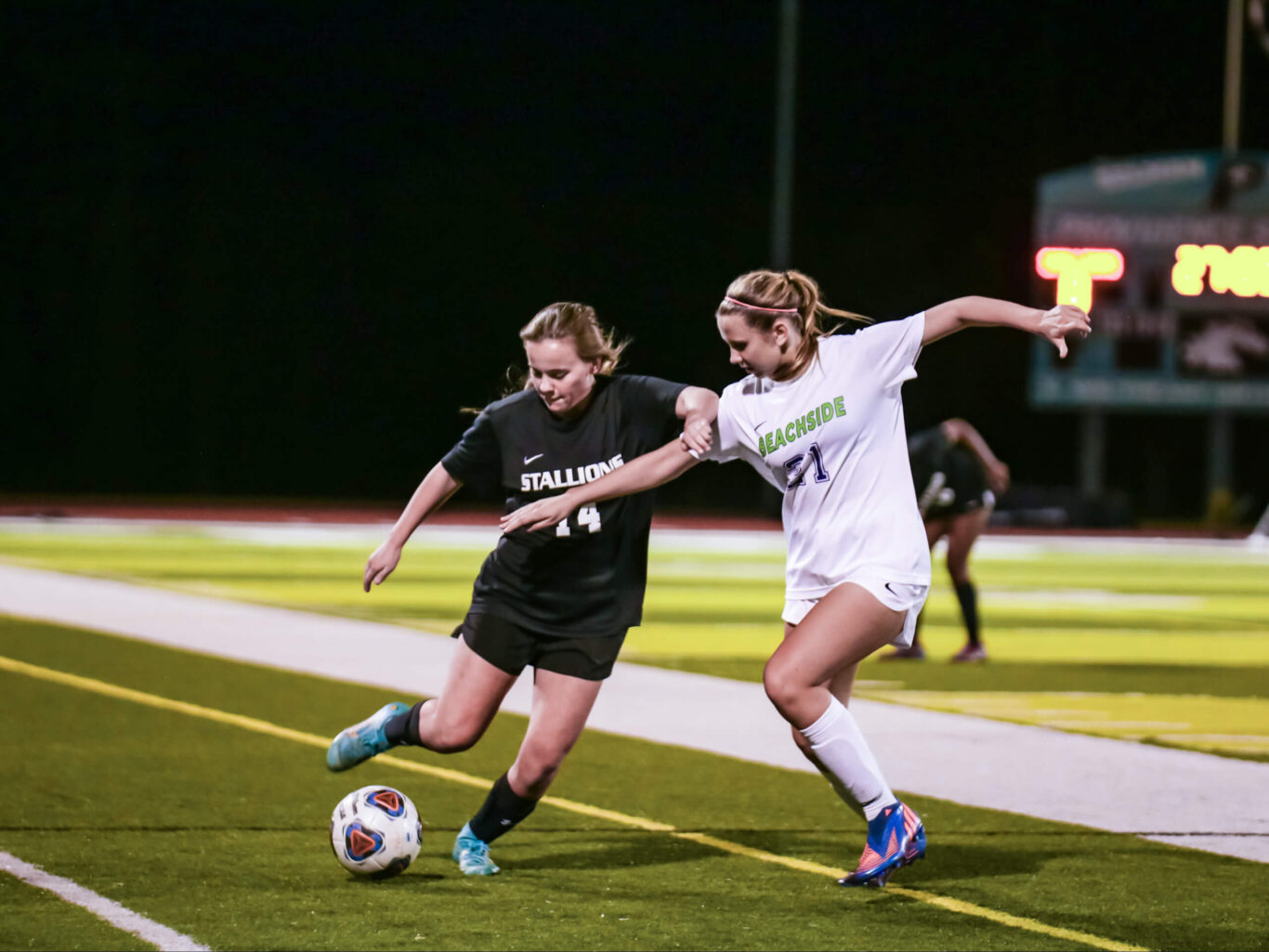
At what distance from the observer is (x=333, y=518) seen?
34312 millimetres

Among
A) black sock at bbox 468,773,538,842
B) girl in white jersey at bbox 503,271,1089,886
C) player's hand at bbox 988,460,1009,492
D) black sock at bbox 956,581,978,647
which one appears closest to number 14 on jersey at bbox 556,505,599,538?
girl in white jersey at bbox 503,271,1089,886

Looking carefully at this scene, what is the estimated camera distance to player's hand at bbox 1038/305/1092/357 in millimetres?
5715

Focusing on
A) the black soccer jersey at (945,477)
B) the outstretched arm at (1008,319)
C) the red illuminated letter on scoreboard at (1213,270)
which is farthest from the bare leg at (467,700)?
the red illuminated letter on scoreboard at (1213,270)

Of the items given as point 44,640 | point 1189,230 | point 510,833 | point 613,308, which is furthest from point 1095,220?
point 510,833

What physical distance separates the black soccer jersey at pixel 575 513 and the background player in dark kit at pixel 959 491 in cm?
→ 678

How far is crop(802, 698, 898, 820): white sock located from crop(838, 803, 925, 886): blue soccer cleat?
0.04m

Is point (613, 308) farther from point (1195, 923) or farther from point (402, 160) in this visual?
point (1195, 923)

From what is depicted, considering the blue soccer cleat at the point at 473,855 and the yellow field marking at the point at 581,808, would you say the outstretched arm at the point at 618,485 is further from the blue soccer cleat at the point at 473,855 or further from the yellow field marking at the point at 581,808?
the yellow field marking at the point at 581,808

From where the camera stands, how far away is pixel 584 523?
19.9 feet

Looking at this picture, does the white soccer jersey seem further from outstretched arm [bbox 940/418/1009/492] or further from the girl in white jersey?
outstretched arm [bbox 940/418/1009/492]

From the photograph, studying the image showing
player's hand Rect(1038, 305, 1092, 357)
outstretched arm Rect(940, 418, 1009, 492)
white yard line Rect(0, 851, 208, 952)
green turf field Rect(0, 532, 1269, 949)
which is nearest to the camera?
white yard line Rect(0, 851, 208, 952)

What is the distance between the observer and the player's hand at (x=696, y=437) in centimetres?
583

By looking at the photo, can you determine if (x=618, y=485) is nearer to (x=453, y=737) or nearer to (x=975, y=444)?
(x=453, y=737)

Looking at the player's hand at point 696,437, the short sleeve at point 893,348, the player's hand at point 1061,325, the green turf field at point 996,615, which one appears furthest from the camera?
the green turf field at point 996,615
